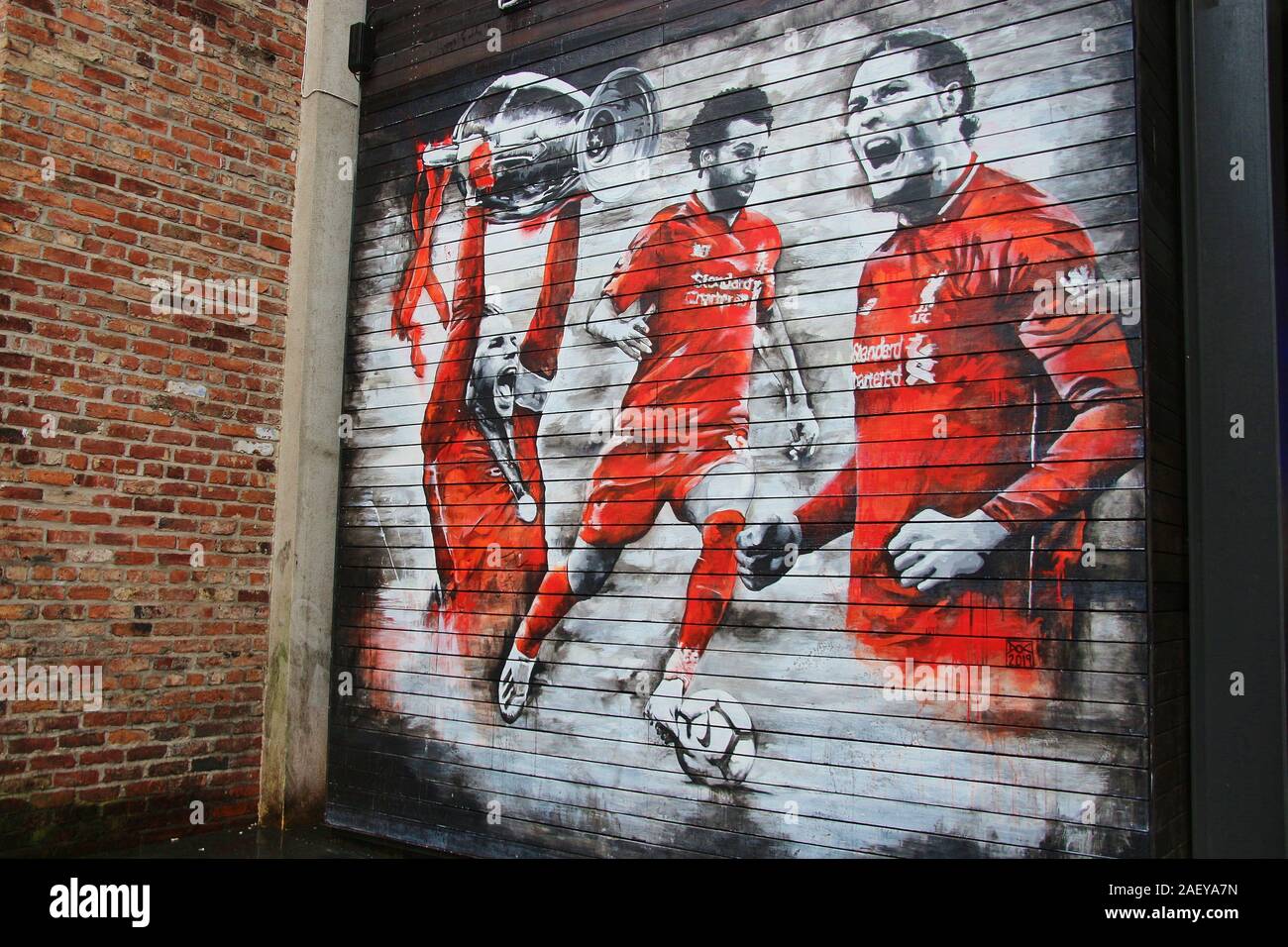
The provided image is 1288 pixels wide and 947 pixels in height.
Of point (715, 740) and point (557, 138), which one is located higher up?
point (557, 138)

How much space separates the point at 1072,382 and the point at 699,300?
1546 mm

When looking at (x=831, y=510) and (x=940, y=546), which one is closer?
(x=940, y=546)

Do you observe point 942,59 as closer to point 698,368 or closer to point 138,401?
point 698,368

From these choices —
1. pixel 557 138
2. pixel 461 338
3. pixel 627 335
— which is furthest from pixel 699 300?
pixel 461 338

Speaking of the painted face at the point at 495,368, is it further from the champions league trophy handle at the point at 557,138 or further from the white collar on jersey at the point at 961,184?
the white collar on jersey at the point at 961,184

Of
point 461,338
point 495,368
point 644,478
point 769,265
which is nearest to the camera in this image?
point 769,265

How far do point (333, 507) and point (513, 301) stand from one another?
1.63 m

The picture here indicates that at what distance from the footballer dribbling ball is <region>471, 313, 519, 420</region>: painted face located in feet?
5.61

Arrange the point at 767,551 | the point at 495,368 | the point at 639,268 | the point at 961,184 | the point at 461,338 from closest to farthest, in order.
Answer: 1. the point at 961,184
2. the point at 767,551
3. the point at 639,268
4. the point at 495,368
5. the point at 461,338

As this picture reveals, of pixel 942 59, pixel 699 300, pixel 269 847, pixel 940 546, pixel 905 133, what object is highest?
pixel 942 59

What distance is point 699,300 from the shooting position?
444 cm

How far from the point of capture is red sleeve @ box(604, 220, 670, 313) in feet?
15.1

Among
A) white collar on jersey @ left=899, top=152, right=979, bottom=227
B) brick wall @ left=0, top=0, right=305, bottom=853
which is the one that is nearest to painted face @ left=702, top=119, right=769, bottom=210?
white collar on jersey @ left=899, top=152, right=979, bottom=227

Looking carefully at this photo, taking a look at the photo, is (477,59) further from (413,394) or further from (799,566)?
(799,566)
